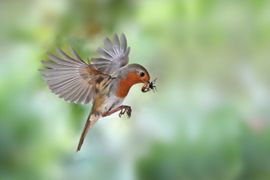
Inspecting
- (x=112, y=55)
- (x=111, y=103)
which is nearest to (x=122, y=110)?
(x=111, y=103)

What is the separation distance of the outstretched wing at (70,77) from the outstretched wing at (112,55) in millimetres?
30

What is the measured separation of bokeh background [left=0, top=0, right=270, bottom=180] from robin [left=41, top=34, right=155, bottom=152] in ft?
0.07

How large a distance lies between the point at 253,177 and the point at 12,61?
2.36 ft

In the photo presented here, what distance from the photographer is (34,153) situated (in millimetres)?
1565

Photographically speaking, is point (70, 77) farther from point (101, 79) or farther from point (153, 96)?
point (153, 96)

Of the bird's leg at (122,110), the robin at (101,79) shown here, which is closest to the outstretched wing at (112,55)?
the robin at (101,79)

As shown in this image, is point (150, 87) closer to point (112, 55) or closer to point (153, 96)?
point (153, 96)

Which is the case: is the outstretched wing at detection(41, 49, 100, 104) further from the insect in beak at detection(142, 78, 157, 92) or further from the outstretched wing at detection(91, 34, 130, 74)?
the insect in beak at detection(142, 78, 157, 92)

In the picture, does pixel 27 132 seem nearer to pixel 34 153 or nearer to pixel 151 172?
pixel 34 153

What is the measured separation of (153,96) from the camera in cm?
160

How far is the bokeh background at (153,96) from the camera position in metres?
1.57

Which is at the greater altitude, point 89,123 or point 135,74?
point 135,74

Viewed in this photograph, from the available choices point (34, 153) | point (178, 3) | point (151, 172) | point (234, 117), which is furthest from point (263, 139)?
point (34, 153)

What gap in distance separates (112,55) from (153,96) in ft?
0.52
